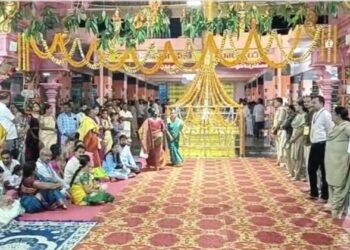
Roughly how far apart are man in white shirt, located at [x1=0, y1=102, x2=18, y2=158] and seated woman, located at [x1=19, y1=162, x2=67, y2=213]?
121 centimetres

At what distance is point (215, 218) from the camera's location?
5254 millimetres

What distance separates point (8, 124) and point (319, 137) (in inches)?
164

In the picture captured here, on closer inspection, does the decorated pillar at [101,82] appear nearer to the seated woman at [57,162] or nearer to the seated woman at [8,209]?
the seated woman at [57,162]

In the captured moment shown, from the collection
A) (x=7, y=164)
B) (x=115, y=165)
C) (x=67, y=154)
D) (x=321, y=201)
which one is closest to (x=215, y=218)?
(x=321, y=201)

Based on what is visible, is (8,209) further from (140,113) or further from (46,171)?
(140,113)

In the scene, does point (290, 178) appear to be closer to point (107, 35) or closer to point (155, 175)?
point (155, 175)

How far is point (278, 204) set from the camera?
19.6ft

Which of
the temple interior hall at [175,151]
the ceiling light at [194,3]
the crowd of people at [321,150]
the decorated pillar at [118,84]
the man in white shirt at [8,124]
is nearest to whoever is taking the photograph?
the temple interior hall at [175,151]

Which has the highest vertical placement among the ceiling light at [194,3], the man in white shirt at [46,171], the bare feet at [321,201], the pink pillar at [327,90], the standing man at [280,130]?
the ceiling light at [194,3]

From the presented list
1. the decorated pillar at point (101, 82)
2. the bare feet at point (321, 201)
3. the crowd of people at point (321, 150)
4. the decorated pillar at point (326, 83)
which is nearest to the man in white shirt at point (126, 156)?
the crowd of people at point (321, 150)

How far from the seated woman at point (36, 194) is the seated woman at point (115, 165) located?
223 centimetres

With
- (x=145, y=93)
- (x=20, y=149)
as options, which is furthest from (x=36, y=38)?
(x=145, y=93)

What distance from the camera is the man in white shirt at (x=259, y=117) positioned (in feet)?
49.9

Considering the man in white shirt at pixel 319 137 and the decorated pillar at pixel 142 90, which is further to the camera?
the decorated pillar at pixel 142 90
